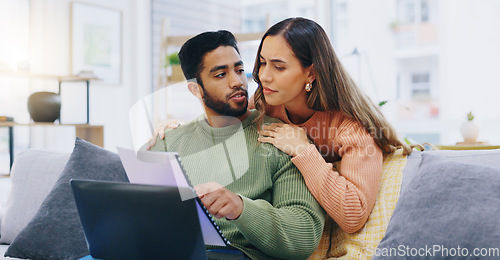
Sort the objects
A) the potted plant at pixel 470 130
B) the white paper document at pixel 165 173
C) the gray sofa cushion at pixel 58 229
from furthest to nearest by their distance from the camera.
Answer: the potted plant at pixel 470 130, the gray sofa cushion at pixel 58 229, the white paper document at pixel 165 173

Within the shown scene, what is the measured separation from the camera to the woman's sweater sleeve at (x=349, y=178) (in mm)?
1266

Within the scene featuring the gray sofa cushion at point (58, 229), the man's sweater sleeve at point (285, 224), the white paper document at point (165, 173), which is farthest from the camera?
the gray sofa cushion at point (58, 229)

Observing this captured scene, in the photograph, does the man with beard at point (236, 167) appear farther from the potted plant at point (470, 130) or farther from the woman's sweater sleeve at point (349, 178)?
the potted plant at point (470, 130)

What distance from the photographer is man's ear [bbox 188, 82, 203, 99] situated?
1.56 meters

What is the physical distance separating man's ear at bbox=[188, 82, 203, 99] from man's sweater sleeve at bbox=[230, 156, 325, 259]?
44cm

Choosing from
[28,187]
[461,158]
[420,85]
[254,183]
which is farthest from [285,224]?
[420,85]

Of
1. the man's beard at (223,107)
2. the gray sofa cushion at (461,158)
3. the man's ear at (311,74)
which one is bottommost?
the gray sofa cushion at (461,158)

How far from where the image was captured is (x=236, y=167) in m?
1.41

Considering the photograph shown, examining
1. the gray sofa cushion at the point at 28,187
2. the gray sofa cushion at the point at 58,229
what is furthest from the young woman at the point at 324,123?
the gray sofa cushion at the point at 28,187

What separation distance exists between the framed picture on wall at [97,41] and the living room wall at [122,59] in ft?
0.14

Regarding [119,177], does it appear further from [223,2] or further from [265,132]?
[223,2]

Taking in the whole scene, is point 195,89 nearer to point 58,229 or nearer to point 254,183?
point 254,183

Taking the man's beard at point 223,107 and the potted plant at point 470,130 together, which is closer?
the man's beard at point 223,107

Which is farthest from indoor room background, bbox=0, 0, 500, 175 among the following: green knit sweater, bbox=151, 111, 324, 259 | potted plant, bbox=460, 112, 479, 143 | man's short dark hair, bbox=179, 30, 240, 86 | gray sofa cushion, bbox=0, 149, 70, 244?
green knit sweater, bbox=151, 111, 324, 259
